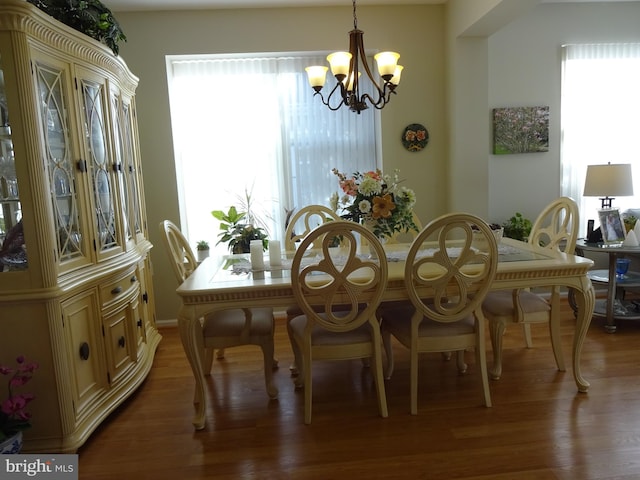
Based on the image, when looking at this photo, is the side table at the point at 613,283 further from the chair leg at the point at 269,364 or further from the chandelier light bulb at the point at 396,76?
the chair leg at the point at 269,364

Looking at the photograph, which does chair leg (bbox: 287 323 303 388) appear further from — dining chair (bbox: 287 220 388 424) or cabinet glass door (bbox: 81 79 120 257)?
cabinet glass door (bbox: 81 79 120 257)

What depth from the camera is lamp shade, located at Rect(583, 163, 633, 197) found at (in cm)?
324

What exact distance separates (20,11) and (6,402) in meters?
1.60

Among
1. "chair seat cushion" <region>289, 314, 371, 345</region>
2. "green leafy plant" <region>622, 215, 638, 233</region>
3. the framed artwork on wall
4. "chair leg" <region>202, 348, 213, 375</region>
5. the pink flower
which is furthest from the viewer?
the framed artwork on wall

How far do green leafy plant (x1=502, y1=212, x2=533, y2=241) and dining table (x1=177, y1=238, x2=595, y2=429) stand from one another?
49.2 inches

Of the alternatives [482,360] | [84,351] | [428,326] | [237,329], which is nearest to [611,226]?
[482,360]

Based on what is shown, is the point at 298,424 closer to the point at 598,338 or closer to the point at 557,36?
the point at 598,338

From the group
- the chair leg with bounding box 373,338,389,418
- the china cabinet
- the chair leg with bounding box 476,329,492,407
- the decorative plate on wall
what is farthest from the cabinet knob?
the decorative plate on wall

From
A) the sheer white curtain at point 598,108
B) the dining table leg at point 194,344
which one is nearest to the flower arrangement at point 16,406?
the dining table leg at point 194,344

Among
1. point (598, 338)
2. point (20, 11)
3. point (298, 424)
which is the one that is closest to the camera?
point (20, 11)

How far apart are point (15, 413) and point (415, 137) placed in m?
3.38

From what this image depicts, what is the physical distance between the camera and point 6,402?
67.1 inches

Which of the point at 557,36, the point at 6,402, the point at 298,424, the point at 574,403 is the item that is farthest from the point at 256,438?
the point at 557,36

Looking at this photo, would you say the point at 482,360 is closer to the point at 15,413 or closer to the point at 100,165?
the point at 15,413
